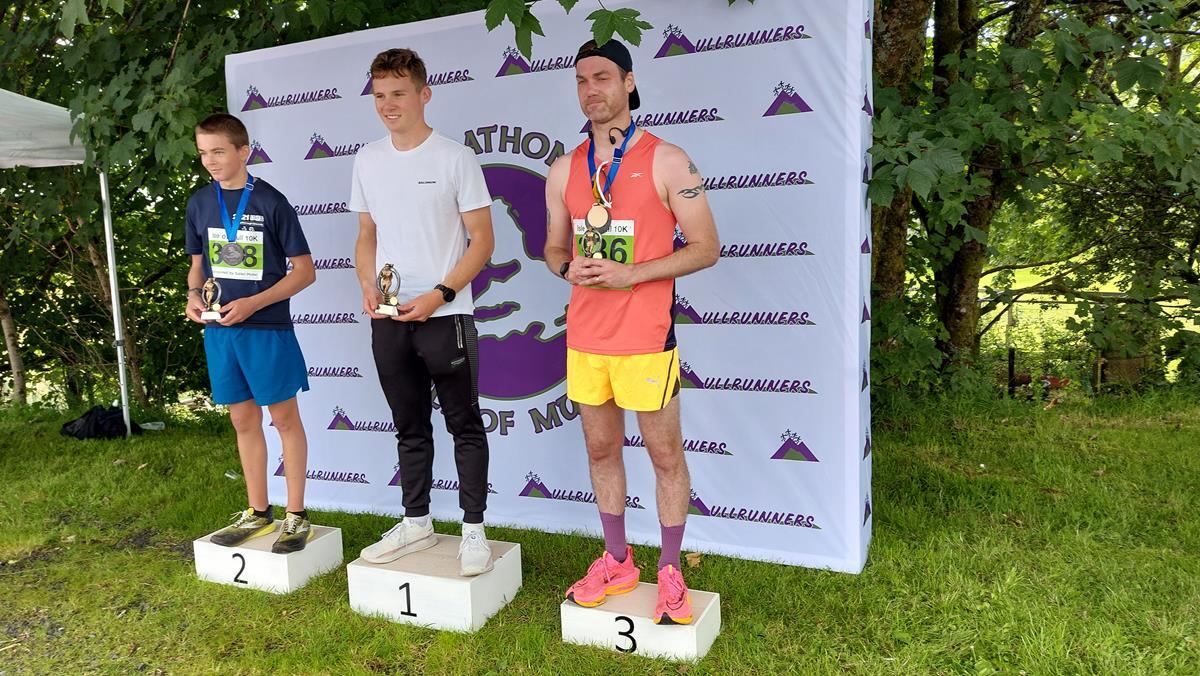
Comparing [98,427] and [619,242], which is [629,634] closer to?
[619,242]

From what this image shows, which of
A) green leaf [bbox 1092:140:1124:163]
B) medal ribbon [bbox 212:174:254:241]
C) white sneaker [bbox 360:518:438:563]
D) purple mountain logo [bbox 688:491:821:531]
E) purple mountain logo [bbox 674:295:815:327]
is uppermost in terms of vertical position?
green leaf [bbox 1092:140:1124:163]

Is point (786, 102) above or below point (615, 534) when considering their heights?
above

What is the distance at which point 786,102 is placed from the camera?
3.12m

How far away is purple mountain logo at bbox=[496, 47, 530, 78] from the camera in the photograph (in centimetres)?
355

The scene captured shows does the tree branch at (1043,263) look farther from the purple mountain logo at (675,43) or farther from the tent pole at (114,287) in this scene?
the tent pole at (114,287)

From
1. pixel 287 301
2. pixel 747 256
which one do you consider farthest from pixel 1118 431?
pixel 287 301

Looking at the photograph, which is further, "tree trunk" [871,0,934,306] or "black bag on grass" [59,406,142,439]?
"black bag on grass" [59,406,142,439]

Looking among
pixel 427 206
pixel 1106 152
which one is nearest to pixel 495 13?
pixel 427 206

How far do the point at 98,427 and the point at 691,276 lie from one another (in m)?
4.64

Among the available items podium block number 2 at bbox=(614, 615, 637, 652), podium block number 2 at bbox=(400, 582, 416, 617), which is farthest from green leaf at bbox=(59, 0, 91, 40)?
podium block number 2 at bbox=(614, 615, 637, 652)

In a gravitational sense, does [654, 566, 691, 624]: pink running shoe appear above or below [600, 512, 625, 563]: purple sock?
below

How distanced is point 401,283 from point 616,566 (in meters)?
1.21

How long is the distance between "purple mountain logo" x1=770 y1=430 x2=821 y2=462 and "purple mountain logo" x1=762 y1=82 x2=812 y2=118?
4.09ft

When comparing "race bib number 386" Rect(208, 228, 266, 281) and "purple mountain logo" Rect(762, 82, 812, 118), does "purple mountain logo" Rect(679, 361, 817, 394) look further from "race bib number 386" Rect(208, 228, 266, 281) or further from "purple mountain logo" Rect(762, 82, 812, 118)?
"race bib number 386" Rect(208, 228, 266, 281)
